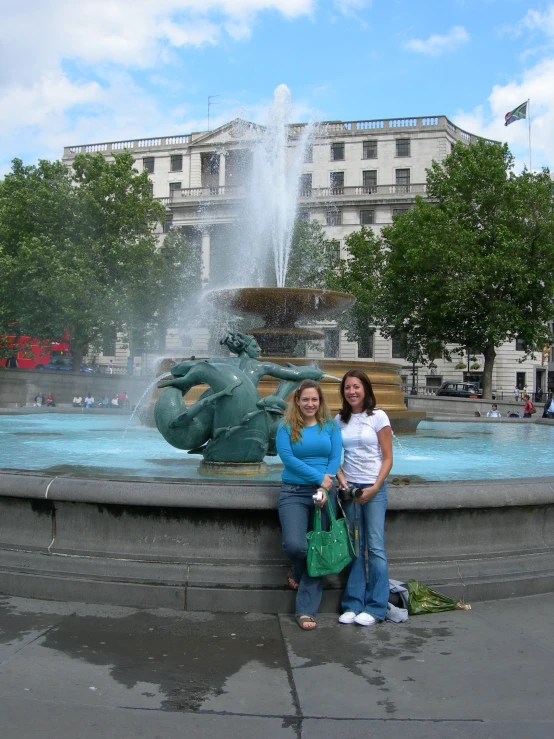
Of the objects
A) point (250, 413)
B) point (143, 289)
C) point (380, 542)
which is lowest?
point (380, 542)

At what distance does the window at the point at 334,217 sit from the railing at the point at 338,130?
5970 mm

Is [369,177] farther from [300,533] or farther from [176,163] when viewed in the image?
[300,533]

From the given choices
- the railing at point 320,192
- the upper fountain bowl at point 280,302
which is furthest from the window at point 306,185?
the upper fountain bowl at point 280,302

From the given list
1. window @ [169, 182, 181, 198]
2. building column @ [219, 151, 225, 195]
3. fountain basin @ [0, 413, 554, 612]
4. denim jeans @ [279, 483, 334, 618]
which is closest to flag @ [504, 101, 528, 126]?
building column @ [219, 151, 225, 195]

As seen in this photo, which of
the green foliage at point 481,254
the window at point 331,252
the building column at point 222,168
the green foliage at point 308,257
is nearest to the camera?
the green foliage at point 481,254

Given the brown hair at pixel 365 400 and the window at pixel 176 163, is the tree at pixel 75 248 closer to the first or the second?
the window at pixel 176 163

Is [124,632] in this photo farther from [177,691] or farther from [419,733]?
[419,733]

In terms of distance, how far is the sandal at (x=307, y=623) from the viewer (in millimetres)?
4277

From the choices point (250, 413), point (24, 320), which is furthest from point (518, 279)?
point (250, 413)

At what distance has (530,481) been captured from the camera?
520cm

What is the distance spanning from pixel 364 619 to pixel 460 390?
42.8 metres

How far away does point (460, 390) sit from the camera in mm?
45812

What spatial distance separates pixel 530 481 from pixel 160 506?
2.52m

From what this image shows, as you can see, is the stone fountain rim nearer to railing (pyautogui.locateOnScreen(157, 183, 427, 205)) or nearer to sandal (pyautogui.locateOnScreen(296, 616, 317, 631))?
sandal (pyautogui.locateOnScreen(296, 616, 317, 631))
